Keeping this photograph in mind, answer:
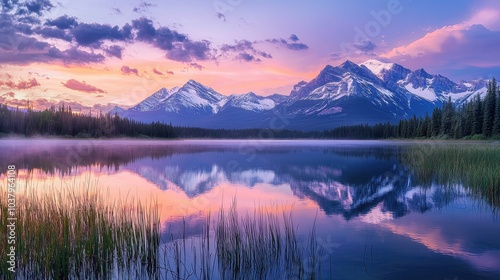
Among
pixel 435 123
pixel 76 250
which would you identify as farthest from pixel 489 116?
pixel 76 250

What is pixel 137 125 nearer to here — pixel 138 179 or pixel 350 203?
pixel 138 179

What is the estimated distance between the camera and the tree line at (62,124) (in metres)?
127

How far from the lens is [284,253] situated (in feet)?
38.2

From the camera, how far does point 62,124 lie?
5389 inches

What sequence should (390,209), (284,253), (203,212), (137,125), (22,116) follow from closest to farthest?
1. (284,253)
2. (203,212)
3. (390,209)
4. (22,116)
5. (137,125)

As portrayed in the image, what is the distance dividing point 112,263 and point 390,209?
15.8 metres

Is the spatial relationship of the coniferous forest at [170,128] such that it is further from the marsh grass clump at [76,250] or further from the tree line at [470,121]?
the marsh grass clump at [76,250]

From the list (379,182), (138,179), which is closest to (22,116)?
(138,179)

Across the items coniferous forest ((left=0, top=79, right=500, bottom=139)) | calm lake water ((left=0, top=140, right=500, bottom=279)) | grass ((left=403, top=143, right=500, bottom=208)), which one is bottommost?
calm lake water ((left=0, top=140, right=500, bottom=279))

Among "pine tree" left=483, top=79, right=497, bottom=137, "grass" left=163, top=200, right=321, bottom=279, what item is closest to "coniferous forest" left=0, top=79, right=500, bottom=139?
"pine tree" left=483, top=79, right=497, bottom=137

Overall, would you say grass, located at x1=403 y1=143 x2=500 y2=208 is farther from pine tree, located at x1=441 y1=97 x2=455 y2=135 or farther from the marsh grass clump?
pine tree, located at x1=441 y1=97 x2=455 y2=135

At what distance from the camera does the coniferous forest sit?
278ft

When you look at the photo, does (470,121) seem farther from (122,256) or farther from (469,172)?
(122,256)

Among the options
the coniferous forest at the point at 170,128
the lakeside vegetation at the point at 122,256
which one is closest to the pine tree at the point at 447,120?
the coniferous forest at the point at 170,128
